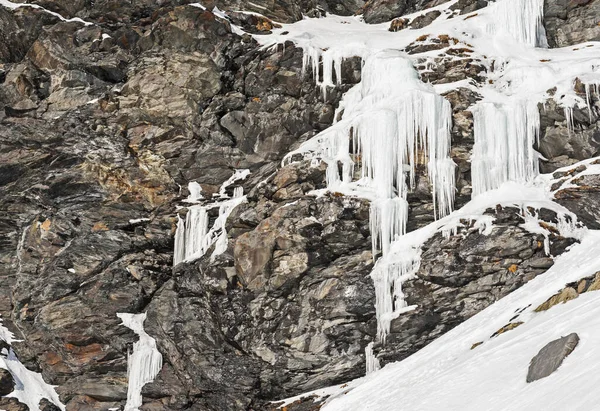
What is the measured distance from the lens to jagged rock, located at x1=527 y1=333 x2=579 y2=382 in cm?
842

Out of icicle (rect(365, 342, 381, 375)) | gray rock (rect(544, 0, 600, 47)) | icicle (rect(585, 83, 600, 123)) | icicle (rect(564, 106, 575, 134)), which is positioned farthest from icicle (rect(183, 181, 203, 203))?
gray rock (rect(544, 0, 600, 47))

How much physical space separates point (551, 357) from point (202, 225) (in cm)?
1510

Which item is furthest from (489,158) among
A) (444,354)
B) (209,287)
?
(209,287)

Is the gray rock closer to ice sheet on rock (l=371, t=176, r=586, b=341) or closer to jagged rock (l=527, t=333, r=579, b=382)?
ice sheet on rock (l=371, t=176, r=586, b=341)

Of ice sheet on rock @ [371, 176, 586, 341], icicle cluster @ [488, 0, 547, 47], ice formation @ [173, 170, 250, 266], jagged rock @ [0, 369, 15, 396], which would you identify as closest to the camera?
ice sheet on rock @ [371, 176, 586, 341]

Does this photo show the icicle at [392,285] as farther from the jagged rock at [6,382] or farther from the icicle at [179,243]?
the jagged rock at [6,382]

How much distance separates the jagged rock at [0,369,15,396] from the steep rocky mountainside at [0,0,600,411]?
0.07 m

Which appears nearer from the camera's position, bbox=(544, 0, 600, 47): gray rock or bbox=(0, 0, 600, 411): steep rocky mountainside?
bbox=(0, 0, 600, 411): steep rocky mountainside

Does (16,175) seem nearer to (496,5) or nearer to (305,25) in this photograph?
Answer: (305,25)

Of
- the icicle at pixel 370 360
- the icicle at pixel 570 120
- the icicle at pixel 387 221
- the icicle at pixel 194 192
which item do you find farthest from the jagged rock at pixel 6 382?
the icicle at pixel 570 120

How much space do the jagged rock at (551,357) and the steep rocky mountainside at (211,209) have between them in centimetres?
801

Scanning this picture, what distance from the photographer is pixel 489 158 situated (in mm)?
18641

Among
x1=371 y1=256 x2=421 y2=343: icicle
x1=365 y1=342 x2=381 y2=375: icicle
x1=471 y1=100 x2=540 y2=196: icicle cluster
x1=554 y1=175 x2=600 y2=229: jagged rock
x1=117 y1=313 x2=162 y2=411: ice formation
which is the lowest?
x1=117 y1=313 x2=162 y2=411: ice formation

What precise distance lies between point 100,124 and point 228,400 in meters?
11.5
